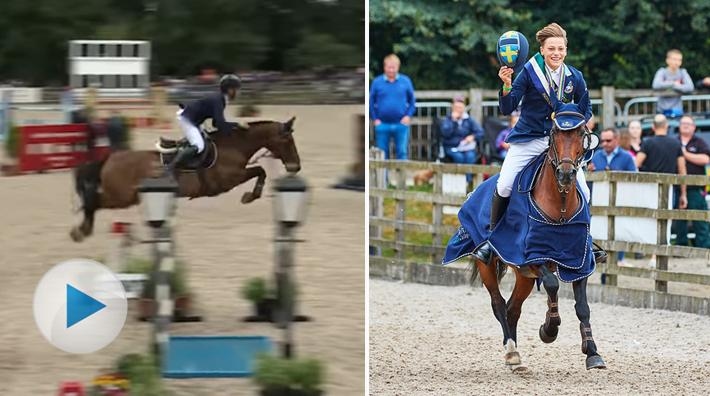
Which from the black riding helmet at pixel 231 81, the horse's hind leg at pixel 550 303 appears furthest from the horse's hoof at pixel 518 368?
the black riding helmet at pixel 231 81

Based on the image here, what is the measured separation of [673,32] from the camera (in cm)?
2608

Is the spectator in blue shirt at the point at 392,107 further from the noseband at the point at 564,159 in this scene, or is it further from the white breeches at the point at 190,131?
the white breeches at the point at 190,131

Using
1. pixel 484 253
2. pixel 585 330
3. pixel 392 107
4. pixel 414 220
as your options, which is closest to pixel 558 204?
pixel 585 330

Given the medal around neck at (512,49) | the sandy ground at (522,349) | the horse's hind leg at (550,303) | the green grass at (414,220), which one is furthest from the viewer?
the green grass at (414,220)

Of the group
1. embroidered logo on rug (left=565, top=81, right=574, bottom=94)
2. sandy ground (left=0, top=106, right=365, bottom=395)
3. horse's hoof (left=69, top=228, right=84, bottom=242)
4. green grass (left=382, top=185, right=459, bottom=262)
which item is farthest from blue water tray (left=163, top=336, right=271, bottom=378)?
green grass (left=382, top=185, right=459, bottom=262)

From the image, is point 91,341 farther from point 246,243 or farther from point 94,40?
point 94,40

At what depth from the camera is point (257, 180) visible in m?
5.80

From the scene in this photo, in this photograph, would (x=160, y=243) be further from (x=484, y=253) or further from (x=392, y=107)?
(x=392, y=107)

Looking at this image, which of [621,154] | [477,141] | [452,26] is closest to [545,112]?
[621,154]

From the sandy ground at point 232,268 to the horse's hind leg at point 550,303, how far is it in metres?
3.17

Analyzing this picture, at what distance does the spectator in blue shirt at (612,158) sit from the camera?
575 inches

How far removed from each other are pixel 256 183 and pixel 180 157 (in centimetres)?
30

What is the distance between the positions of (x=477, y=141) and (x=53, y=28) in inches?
574

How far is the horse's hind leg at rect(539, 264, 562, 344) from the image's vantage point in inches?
339
